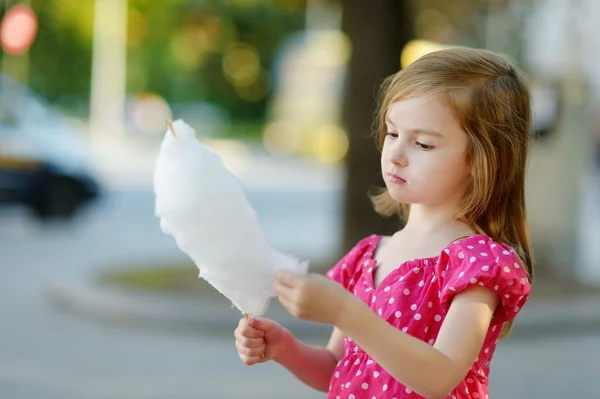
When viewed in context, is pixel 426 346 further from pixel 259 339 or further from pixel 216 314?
pixel 216 314

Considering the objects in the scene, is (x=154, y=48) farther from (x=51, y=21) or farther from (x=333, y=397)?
(x=333, y=397)

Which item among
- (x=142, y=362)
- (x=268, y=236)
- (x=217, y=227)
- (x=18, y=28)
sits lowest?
(x=268, y=236)

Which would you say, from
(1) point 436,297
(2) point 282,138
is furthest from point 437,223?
(2) point 282,138

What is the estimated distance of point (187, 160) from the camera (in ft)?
6.33

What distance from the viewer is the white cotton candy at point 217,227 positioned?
1.88 m

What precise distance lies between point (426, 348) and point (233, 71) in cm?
4828

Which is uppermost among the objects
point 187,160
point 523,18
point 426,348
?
point 523,18

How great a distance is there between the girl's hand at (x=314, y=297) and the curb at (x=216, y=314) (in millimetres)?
5905

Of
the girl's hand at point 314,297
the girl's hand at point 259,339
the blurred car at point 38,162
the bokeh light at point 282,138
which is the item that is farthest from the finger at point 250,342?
the bokeh light at point 282,138

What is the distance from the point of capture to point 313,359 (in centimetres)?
226

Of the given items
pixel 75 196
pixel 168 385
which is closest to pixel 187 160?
pixel 168 385

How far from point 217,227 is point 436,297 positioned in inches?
17.8

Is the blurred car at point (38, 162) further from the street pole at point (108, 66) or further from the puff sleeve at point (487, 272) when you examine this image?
the street pole at point (108, 66)

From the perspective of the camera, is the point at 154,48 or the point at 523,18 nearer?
the point at 523,18
